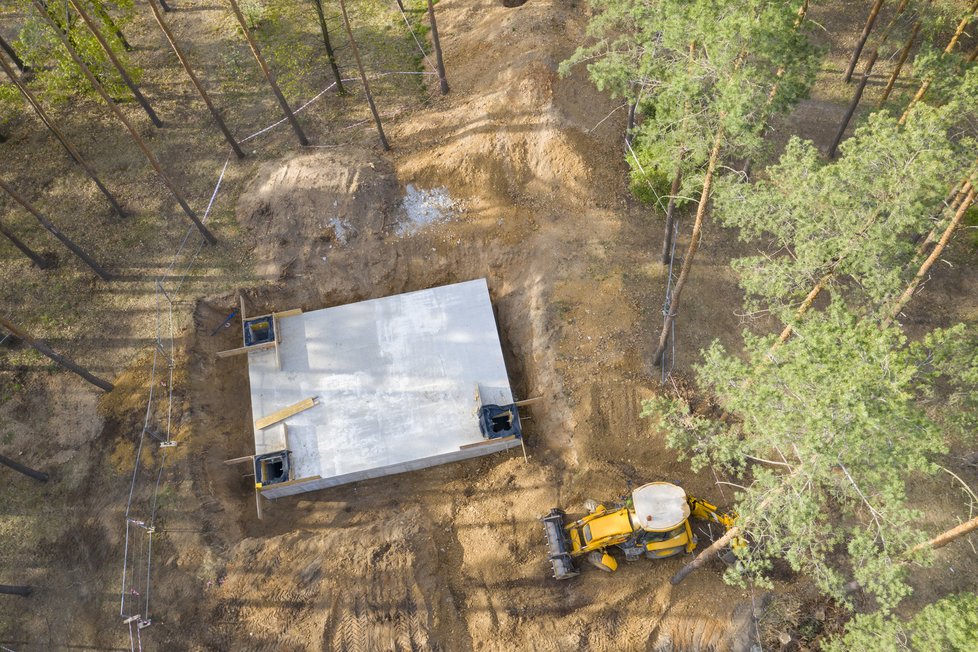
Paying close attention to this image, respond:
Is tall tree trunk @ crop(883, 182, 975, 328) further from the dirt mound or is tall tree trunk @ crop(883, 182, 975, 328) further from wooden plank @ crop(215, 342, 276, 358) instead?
wooden plank @ crop(215, 342, 276, 358)

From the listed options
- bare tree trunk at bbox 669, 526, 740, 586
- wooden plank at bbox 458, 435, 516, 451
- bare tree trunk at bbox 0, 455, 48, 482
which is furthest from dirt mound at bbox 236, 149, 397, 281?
bare tree trunk at bbox 669, 526, 740, 586

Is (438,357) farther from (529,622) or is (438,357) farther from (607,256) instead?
(529,622)

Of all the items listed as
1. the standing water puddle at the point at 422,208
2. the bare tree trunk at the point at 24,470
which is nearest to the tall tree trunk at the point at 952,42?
the standing water puddle at the point at 422,208

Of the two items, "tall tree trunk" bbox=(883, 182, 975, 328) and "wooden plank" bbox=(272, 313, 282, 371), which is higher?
"tall tree trunk" bbox=(883, 182, 975, 328)

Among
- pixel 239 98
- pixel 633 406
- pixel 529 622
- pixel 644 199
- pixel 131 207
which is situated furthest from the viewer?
pixel 239 98

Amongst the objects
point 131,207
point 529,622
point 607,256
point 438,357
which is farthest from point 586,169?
point 131,207

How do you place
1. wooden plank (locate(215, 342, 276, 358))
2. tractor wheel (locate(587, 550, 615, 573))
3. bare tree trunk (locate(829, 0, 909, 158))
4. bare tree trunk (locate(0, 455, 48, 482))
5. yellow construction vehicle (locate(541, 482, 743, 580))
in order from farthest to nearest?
bare tree trunk (locate(829, 0, 909, 158)) → wooden plank (locate(215, 342, 276, 358)) → bare tree trunk (locate(0, 455, 48, 482)) → tractor wheel (locate(587, 550, 615, 573)) → yellow construction vehicle (locate(541, 482, 743, 580))

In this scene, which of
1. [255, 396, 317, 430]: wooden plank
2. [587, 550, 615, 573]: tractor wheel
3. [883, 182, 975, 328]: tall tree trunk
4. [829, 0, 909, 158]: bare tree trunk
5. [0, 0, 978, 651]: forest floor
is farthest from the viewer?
[829, 0, 909, 158]: bare tree trunk
